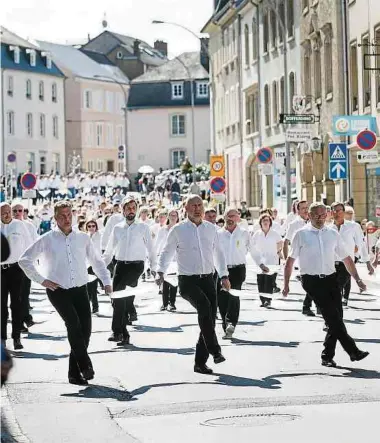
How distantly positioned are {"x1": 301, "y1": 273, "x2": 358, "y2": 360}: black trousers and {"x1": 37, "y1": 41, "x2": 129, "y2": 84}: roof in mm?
104134

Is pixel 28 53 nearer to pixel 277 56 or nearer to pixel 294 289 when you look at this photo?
pixel 277 56

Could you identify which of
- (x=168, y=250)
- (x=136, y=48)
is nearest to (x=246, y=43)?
(x=168, y=250)

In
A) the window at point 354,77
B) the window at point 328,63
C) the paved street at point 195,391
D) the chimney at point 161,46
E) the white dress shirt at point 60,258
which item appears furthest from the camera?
the chimney at point 161,46

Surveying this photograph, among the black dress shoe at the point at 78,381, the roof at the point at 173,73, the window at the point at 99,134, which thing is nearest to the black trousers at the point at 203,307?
the black dress shoe at the point at 78,381

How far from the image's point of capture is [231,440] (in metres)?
9.12

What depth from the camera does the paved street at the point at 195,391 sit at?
9.52 metres

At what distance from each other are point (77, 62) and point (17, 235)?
10320 cm

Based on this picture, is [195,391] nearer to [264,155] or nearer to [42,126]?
[264,155]

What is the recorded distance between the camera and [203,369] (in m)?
13.2

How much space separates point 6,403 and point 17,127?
99007 mm

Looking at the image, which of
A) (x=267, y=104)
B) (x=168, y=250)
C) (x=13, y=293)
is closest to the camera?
(x=168, y=250)

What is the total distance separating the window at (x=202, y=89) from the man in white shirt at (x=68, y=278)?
337ft

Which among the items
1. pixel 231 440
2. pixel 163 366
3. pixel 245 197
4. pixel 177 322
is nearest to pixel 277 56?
pixel 245 197

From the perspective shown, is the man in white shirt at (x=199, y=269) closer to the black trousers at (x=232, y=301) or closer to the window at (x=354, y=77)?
the black trousers at (x=232, y=301)
